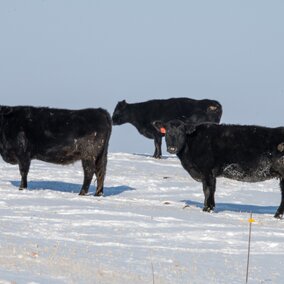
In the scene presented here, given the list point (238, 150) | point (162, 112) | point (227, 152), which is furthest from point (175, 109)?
point (238, 150)

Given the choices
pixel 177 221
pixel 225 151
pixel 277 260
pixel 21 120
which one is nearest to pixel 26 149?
pixel 21 120

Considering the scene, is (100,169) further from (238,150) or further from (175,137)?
(238,150)

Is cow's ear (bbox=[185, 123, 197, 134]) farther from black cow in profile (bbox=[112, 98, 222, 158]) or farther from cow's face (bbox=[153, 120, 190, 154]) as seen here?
black cow in profile (bbox=[112, 98, 222, 158])

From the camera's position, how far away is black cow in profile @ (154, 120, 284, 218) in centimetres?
1512

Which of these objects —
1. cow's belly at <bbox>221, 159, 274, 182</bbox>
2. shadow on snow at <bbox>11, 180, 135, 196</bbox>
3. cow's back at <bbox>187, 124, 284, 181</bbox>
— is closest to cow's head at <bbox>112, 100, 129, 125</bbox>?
shadow on snow at <bbox>11, 180, 135, 196</bbox>

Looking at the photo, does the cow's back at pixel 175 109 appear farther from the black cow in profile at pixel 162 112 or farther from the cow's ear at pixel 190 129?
the cow's ear at pixel 190 129

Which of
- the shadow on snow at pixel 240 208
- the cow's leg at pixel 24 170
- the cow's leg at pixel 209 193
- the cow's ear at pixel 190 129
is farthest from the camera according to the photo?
the cow's leg at pixel 24 170

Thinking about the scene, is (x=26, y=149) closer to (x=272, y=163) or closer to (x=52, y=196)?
(x=52, y=196)

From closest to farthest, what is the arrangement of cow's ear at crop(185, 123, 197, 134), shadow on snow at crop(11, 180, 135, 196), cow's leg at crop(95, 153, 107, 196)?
cow's ear at crop(185, 123, 197, 134)
cow's leg at crop(95, 153, 107, 196)
shadow on snow at crop(11, 180, 135, 196)

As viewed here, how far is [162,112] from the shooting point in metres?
30.1

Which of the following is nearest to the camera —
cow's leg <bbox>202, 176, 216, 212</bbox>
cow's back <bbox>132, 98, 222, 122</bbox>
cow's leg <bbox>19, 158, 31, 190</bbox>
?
cow's leg <bbox>202, 176, 216, 212</bbox>

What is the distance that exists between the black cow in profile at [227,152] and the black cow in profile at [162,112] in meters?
11.8

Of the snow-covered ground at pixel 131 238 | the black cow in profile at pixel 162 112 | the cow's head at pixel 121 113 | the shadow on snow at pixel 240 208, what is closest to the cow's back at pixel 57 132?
the snow-covered ground at pixel 131 238

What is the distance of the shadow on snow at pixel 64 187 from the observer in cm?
1842
